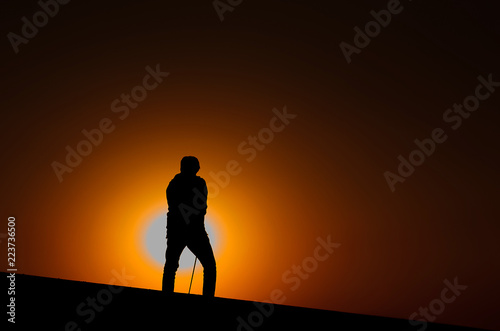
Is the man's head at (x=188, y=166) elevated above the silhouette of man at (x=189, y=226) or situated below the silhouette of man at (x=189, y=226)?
above

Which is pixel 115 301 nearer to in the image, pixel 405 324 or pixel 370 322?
pixel 370 322

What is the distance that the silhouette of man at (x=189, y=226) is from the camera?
441cm

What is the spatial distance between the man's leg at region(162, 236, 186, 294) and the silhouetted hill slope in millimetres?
1453

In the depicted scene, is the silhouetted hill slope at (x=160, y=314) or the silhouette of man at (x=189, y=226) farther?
the silhouette of man at (x=189, y=226)

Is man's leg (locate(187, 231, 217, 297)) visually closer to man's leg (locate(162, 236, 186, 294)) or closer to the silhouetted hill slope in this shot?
man's leg (locate(162, 236, 186, 294))

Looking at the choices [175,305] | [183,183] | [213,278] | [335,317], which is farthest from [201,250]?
[335,317]

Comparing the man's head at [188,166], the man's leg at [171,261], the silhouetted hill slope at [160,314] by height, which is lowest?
the silhouetted hill slope at [160,314]

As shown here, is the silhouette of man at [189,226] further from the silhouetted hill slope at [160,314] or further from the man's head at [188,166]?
the silhouetted hill slope at [160,314]

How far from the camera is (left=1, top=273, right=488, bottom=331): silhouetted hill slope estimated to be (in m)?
2.48

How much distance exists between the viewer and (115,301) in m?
2.74

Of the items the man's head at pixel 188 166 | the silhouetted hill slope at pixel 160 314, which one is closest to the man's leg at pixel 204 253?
the man's head at pixel 188 166

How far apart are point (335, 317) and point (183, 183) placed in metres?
2.22

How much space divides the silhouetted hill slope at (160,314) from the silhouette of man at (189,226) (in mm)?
1517

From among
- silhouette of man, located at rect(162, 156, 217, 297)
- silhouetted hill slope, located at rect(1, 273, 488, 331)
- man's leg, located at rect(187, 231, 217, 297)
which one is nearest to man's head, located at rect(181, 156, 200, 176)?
silhouette of man, located at rect(162, 156, 217, 297)
